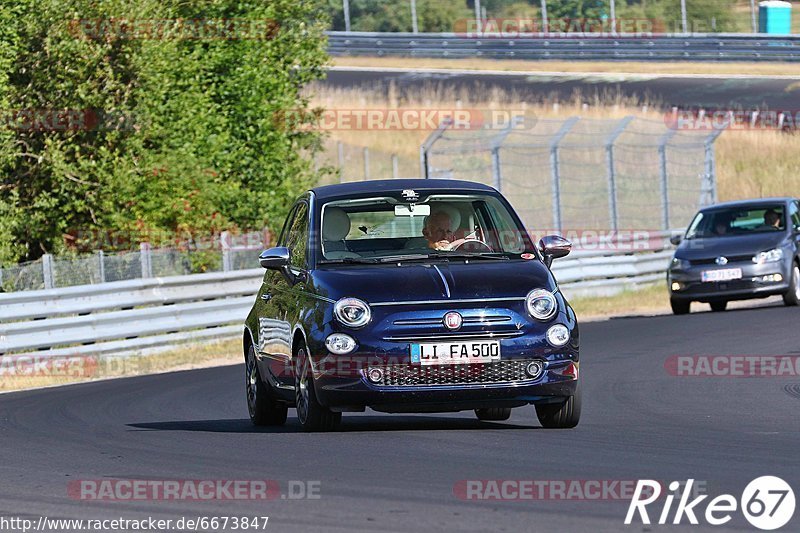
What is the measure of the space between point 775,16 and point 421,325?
5474cm

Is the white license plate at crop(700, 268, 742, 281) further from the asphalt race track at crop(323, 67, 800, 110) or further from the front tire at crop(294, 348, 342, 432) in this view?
the asphalt race track at crop(323, 67, 800, 110)

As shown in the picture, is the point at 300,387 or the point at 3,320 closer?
the point at 300,387

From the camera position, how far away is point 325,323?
10266 mm

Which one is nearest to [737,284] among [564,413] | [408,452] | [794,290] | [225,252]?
[794,290]

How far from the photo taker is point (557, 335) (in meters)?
10.3

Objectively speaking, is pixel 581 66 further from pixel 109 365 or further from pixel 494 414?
pixel 494 414

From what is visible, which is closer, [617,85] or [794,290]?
[794,290]

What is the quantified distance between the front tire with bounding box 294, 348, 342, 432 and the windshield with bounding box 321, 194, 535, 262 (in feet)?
2.54

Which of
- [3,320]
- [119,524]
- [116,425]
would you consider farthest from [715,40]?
[119,524]

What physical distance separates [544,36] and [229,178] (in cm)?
3229

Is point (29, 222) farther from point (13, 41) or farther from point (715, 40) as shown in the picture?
point (715, 40)

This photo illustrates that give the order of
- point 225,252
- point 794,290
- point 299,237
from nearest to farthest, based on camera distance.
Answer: point 299,237 < point 225,252 < point 794,290

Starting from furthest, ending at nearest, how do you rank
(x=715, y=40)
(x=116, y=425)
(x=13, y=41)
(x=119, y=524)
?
1. (x=715, y=40)
2. (x=13, y=41)
3. (x=116, y=425)
4. (x=119, y=524)

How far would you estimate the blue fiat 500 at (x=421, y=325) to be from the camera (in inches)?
398
